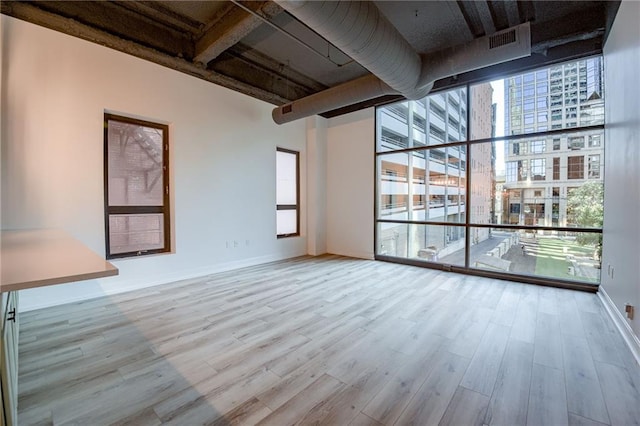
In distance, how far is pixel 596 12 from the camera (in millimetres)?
3195

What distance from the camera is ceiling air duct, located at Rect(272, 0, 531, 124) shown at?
2305mm

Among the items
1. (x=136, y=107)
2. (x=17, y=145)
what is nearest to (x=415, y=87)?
(x=136, y=107)

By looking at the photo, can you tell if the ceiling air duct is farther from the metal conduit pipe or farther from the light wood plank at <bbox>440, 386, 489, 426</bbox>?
the light wood plank at <bbox>440, 386, 489, 426</bbox>

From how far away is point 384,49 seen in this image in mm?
2844

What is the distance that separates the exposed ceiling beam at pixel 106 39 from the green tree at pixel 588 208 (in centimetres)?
537

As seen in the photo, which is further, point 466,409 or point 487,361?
point 487,361

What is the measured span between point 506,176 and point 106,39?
19.4 ft

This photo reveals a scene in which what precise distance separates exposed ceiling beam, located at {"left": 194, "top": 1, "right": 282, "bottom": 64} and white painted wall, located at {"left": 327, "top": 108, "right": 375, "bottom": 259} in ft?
10.1

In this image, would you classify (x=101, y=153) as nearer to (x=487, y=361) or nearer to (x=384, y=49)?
(x=384, y=49)

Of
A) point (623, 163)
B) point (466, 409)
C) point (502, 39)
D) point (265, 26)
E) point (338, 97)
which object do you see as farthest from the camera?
point (338, 97)

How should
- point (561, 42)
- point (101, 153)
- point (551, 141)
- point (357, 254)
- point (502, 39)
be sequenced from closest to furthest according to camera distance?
point (502, 39) → point (561, 42) → point (101, 153) → point (551, 141) → point (357, 254)

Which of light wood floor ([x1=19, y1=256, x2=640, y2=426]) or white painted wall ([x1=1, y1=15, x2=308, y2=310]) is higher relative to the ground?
white painted wall ([x1=1, y1=15, x2=308, y2=310])

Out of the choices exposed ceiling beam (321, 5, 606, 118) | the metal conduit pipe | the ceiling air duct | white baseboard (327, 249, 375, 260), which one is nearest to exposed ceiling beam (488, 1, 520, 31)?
exposed ceiling beam (321, 5, 606, 118)

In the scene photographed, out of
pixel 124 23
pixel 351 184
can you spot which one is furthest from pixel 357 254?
pixel 124 23
